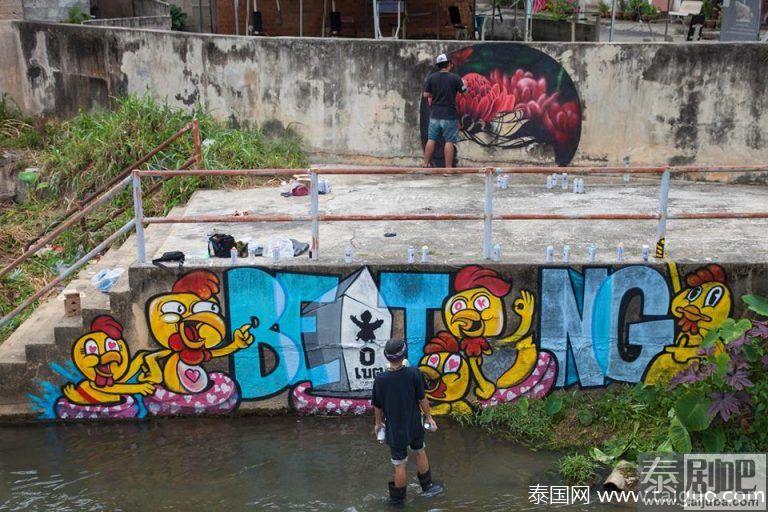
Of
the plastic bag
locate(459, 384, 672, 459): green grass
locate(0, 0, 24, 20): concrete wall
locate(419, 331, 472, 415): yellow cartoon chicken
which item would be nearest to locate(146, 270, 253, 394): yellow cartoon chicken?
the plastic bag

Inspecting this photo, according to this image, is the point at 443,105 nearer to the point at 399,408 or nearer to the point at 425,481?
the point at 399,408


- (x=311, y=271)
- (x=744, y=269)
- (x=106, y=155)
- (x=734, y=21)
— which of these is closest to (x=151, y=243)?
(x=311, y=271)

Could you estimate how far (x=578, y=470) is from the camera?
7242 mm

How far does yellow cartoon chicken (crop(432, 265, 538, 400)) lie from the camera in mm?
8062

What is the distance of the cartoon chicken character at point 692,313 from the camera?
8.12 m

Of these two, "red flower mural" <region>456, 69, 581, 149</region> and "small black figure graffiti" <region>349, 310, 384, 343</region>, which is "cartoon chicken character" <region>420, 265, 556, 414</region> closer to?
"small black figure graffiti" <region>349, 310, 384, 343</region>

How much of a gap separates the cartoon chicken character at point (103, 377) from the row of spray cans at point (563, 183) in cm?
541

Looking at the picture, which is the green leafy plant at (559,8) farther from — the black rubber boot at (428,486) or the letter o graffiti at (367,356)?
the black rubber boot at (428,486)

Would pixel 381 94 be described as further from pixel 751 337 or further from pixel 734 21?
pixel 751 337

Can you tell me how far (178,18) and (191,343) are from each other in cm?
1257

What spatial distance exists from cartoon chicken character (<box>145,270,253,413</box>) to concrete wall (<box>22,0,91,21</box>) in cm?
857

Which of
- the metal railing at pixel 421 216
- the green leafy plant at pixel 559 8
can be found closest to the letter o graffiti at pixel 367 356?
the metal railing at pixel 421 216

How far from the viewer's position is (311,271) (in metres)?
8.02

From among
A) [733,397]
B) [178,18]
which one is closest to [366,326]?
[733,397]
